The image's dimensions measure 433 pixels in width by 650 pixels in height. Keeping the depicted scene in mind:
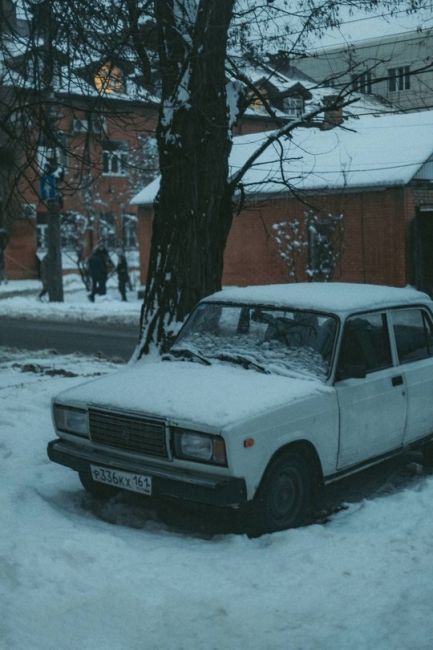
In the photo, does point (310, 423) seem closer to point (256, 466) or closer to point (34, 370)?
point (256, 466)

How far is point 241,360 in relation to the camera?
596 centimetres

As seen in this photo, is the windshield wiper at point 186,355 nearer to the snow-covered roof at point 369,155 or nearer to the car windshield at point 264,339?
the car windshield at point 264,339

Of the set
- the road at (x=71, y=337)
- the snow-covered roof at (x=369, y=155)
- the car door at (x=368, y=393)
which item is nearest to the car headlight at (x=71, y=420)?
the car door at (x=368, y=393)

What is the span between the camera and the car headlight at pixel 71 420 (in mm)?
5758

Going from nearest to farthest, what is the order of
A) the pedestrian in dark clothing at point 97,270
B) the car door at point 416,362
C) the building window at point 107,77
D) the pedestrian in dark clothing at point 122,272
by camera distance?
the car door at point 416,362, the building window at point 107,77, the pedestrian in dark clothing at point 97,270, the pedestrian in dark clothing at point 122,272

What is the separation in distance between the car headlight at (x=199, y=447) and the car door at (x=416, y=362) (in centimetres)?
211

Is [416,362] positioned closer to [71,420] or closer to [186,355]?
[186,355]

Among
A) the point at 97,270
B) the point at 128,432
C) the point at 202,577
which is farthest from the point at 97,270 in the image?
the point at 202,577

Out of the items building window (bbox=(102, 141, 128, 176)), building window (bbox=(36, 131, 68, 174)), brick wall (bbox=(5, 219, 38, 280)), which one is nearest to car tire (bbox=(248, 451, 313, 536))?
building window (bbox=(102, 141, 128, 176))

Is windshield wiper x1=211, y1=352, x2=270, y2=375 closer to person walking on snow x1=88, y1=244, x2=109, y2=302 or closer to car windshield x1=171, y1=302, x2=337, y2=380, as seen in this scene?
car windshield x1=171, y1=302, x2=337, y2=380

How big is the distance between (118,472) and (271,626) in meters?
1.76

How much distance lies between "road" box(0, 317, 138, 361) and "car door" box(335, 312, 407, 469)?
791 cm

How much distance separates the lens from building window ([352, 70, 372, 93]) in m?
8.90

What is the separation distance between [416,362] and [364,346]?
0.74 meters
